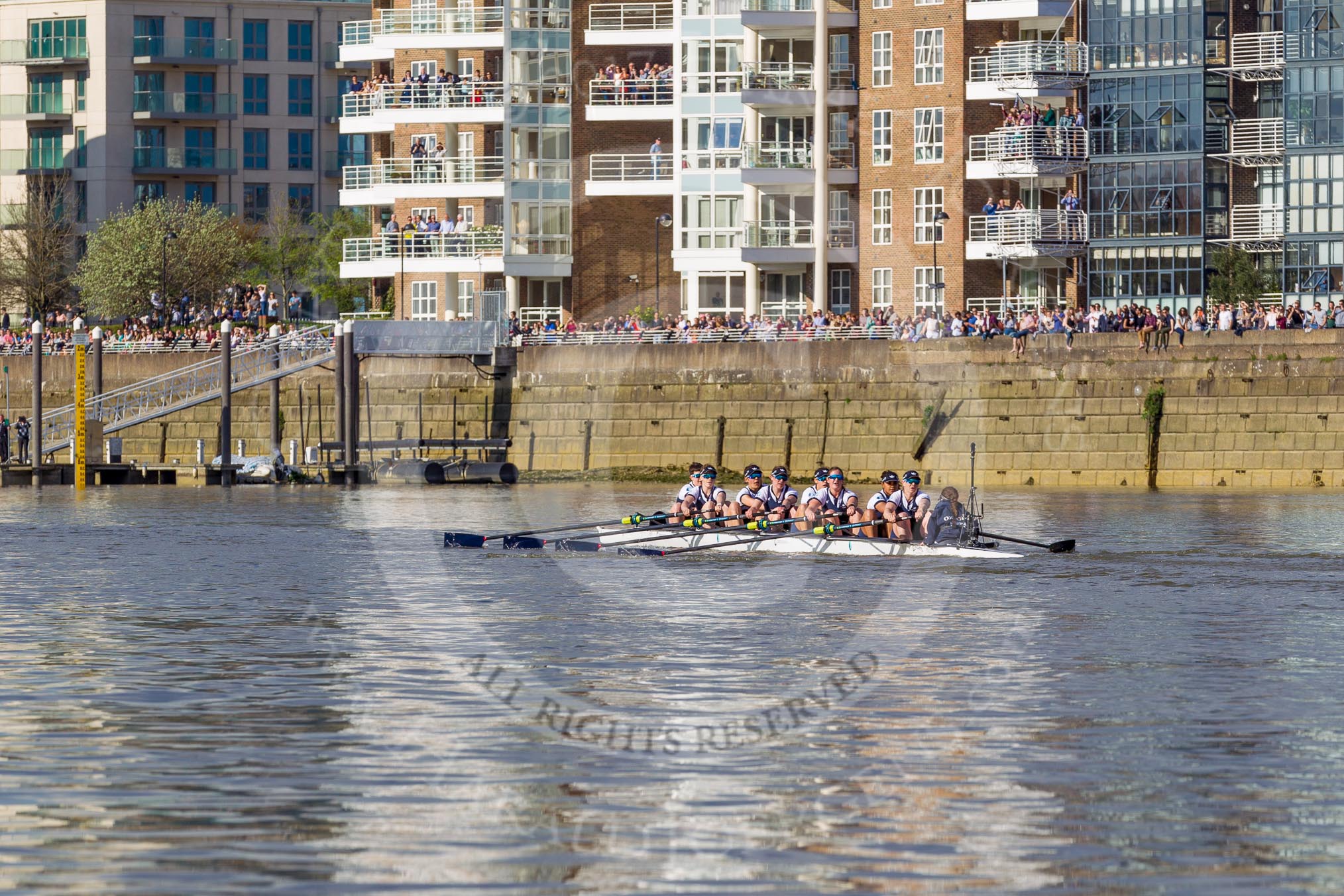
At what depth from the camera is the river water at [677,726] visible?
1644cm

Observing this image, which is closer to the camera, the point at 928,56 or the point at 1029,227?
the point at 1029,227

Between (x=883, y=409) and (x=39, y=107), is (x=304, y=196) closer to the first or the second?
(x=39, y=107)

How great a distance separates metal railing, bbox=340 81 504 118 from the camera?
94750 millimetres

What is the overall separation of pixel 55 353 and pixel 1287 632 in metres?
69.0

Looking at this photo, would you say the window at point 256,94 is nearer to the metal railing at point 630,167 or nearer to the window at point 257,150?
the window at point 257,150

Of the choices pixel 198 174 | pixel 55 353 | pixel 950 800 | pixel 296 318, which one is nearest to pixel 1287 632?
pixel 950 800

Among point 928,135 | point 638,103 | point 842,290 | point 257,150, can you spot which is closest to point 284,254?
point 257,150

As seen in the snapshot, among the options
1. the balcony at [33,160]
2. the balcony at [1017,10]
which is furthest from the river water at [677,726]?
the balcony at [33,160]

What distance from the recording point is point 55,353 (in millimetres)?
90312

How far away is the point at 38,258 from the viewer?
11294 centimetres

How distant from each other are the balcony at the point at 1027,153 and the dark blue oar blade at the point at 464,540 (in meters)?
43.7

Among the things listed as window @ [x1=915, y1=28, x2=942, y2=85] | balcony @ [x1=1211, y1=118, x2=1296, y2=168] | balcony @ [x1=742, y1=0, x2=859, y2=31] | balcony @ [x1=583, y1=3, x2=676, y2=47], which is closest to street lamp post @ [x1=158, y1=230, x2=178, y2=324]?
balcony @ [x1=583, y1=3, x2=676, y2=47]

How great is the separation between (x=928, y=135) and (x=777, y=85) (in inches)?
253

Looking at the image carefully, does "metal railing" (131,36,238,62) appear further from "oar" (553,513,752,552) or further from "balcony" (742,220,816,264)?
"oar" (553,513,752,552)
